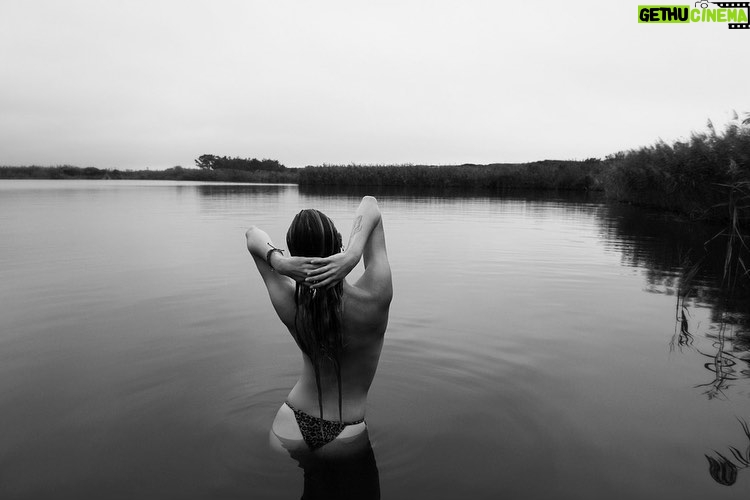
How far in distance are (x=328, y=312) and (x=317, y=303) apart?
0.29 feet

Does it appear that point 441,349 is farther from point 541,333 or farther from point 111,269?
point 111,269

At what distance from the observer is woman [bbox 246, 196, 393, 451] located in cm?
291

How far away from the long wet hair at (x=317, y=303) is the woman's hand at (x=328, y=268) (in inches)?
6.9

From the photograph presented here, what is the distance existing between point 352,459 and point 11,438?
9.00 feet

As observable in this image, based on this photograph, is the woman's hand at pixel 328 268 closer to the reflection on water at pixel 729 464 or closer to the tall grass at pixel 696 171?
the reflection on water at pixel 729 464

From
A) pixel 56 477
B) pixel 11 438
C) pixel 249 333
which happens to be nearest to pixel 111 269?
pixel 249 333

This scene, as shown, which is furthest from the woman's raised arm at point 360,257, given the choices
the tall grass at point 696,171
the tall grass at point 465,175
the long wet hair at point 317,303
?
the tall grass at point 465,175

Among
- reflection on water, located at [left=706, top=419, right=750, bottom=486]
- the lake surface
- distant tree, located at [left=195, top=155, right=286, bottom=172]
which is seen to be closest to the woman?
the lake surface

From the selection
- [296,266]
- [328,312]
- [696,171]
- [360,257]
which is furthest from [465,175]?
[360,257]

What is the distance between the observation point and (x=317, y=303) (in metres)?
3.10

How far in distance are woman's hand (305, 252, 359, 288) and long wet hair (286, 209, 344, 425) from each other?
0.17 m

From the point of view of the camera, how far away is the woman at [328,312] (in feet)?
9.53

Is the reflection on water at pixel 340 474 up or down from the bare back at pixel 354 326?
down

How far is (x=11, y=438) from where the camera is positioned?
4.00m
